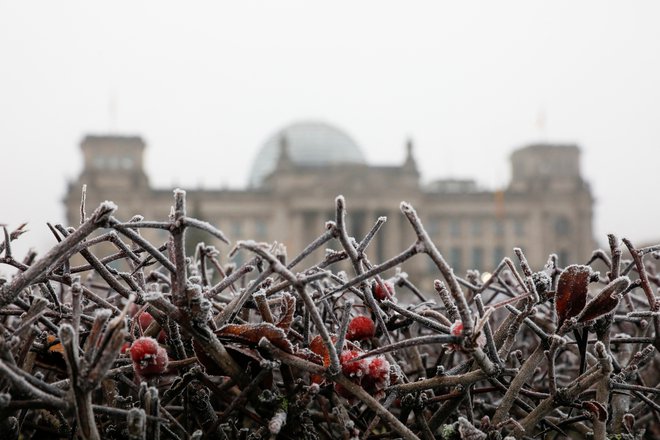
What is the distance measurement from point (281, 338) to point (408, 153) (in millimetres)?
51700

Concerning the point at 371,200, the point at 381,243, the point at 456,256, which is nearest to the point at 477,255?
the point at 456,256

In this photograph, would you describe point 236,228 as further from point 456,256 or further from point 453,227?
point 456,256

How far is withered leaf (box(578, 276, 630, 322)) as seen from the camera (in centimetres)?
Answer: 83

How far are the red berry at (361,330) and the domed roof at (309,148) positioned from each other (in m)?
55.5

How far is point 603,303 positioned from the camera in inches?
33.4

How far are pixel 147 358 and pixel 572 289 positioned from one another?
49cm

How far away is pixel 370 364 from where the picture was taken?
32.5 inches

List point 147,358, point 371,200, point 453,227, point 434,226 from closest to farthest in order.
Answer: point 147,358 → point 371,200 → point 434,226 → point 453,227

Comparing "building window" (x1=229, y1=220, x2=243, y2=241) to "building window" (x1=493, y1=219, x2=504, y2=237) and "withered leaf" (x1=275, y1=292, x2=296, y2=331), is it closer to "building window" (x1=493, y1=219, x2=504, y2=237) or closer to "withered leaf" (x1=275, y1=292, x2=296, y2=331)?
"building window" (x1=493, y1=219, x2=504, y2=237)

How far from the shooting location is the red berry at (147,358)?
76cm

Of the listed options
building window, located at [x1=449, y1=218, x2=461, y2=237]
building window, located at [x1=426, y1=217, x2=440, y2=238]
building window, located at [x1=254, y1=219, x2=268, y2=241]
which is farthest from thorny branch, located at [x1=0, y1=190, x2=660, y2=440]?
building window, located at [x1=449, y1=218, x2=461, y2=237]

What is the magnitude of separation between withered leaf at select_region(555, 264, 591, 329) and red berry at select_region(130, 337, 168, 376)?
46 centimetres

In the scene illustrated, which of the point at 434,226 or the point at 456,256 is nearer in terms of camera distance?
the point at 434,226

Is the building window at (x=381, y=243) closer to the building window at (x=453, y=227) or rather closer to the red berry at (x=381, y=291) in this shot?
the building window at (x=453, y=227)
